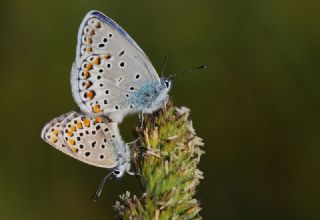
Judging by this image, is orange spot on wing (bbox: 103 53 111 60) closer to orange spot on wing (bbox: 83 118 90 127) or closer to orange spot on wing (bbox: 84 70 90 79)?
orange spot on wing (bbox: 84 70 90 79)

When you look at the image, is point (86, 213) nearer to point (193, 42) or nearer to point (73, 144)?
point (193, 42)

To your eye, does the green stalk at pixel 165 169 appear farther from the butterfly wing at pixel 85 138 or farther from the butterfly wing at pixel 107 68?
the butterfly wing at pixel 107 68

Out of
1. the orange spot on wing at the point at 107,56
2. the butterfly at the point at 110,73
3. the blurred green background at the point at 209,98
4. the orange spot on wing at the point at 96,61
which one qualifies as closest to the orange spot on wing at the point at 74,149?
the butterfly at the point at 110,73

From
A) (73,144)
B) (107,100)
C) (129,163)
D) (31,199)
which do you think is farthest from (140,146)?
(31,199)

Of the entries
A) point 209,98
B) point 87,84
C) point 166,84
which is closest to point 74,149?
point 87,84

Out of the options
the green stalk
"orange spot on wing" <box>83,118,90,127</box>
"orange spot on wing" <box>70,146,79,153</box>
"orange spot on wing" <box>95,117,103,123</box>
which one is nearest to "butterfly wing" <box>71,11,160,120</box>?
"orange spot on wing" <box>95,117,103,123</box>
